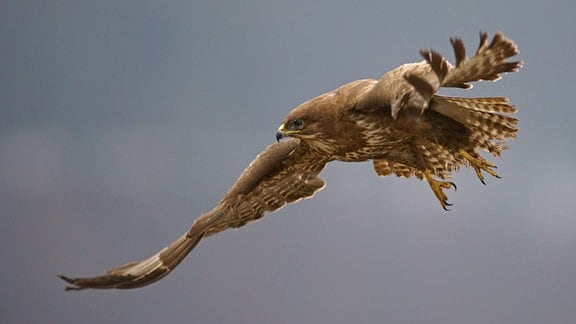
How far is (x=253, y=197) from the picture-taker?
9141mm

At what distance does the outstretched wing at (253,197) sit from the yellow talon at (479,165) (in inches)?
66.6

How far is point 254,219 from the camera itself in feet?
30.3

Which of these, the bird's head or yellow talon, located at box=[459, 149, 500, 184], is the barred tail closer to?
yellow talon, located at box=[459, 149, 500, 184]

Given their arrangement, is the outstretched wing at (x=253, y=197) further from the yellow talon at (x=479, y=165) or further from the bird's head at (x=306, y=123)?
the yellow talon at (x=479, y=165)

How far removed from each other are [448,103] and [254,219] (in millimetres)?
3138

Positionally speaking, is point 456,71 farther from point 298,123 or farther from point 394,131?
point 298,123

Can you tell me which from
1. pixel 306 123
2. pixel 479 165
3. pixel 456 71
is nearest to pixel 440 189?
pixel 479 165

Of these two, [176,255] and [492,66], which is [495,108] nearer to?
[492,66]

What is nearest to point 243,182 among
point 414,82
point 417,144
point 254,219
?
point 254,219

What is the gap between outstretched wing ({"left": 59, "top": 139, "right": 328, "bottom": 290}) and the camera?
802 cm

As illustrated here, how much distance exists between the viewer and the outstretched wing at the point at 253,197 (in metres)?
8.02

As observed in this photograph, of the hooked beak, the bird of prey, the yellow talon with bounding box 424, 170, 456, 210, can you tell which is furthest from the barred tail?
the hooked beak

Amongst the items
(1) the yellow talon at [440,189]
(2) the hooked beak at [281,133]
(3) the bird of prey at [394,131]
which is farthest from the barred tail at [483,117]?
(2) the hooked beak at [281,133]

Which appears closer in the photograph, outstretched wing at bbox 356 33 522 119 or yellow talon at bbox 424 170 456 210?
outstretched wing at bbox 356 33 522 119
